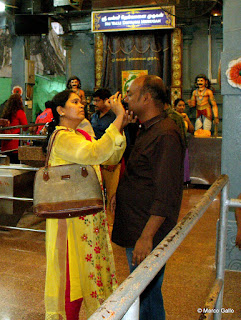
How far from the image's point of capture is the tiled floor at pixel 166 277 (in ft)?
9.59

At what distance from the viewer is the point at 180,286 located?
3.28 m

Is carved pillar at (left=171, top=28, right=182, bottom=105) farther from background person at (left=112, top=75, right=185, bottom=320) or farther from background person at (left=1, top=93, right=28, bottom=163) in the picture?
background person at (left=112, top=75, right=185, bottom=320)

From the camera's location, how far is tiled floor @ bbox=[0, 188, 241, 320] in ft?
9.59

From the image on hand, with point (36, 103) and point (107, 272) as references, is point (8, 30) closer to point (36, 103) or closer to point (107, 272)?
point (36, 103)

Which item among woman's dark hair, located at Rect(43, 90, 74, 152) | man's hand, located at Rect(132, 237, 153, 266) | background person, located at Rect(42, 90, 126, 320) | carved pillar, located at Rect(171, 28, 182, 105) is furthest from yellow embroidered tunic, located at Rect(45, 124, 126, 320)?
carved pillar, located at Rect(171, 28, 182, 105)

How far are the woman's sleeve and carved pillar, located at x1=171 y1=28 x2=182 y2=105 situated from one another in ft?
32.7

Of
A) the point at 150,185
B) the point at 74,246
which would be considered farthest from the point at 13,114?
the point at 150,185

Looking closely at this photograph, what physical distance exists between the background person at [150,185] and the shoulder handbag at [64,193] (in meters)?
0.17

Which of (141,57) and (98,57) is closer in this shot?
(141,57)

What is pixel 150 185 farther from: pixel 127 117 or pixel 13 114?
pixel 13 114

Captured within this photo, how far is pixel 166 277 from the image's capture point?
3469 mm

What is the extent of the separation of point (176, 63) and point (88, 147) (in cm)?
1041

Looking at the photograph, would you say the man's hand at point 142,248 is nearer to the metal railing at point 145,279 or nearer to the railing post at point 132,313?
the metal railing at point 145,279

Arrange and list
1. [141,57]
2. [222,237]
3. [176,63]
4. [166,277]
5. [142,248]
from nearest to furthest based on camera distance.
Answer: [142,248] < [222,237] < [166,277] < [176,63] < [141,57]
